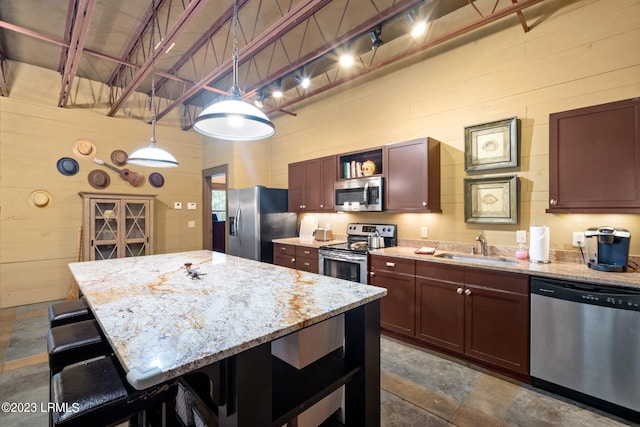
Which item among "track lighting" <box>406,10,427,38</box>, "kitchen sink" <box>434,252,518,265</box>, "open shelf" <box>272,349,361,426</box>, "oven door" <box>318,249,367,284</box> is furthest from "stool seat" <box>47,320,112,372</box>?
"track lighting" <box>406,10,427,38</box>

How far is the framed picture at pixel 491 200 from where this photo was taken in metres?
2.73

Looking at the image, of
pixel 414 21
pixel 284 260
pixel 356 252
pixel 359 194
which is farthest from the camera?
pixel 284 260

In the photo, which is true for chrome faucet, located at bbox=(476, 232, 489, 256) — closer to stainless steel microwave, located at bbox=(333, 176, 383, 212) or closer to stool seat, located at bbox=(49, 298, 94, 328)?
stainless steel microwave, located at bbox=(333, 176, 383, 212)

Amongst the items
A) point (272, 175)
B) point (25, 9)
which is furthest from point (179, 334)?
point (272, 175)

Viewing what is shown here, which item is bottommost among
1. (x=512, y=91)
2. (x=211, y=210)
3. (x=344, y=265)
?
(x=344, y=265)

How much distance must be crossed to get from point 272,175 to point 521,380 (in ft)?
15.2

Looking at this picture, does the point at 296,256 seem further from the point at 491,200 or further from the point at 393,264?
the point at 491,200

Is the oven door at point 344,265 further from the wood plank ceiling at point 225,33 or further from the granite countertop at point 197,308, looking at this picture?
the wood plank ceiling at point 225,33

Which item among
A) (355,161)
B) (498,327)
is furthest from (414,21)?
(498,327)

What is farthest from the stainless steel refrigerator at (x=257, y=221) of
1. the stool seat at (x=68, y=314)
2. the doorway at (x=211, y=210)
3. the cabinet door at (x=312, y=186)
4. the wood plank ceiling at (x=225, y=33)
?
the stool seat at (x=68, y=314)

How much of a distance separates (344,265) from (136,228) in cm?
369

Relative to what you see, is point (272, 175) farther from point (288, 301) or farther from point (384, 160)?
point (288, 301)

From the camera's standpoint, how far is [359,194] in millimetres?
3725

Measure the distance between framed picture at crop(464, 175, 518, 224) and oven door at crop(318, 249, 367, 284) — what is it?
4.02ft
